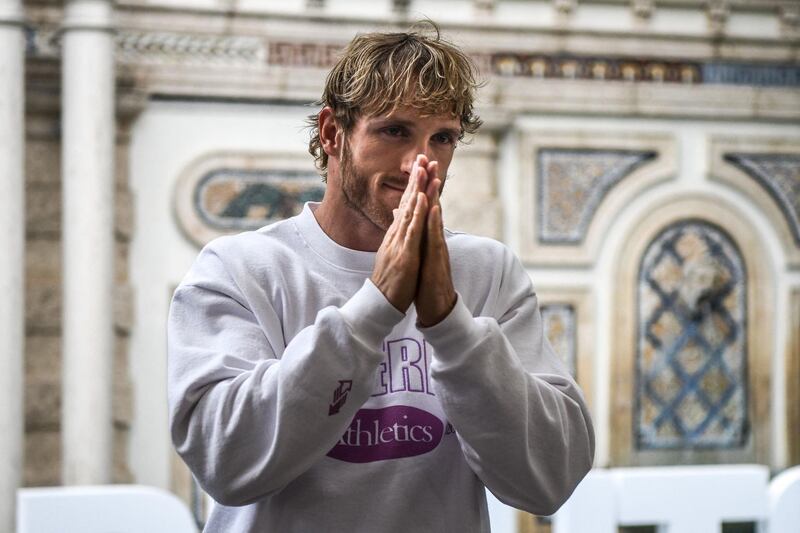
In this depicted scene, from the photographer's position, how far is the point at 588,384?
230 inches

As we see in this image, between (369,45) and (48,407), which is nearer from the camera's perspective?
(369,45)

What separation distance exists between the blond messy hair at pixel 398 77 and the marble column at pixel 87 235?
13.0 feet

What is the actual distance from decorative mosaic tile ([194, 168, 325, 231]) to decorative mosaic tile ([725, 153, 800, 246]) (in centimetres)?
215

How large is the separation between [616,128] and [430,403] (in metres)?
A: 4.80

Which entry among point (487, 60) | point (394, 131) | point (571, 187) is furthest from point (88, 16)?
point (394, 131)

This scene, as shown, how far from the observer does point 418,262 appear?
47.8 inches

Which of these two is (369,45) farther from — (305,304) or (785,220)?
(785,220)

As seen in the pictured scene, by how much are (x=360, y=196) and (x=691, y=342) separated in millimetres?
4868

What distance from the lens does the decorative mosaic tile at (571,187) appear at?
19.2ft

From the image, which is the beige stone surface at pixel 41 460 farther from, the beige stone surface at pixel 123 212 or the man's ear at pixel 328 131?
the man's ear at pixel 328 131

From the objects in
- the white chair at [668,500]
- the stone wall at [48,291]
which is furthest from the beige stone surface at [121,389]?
the white chair at [668,500]

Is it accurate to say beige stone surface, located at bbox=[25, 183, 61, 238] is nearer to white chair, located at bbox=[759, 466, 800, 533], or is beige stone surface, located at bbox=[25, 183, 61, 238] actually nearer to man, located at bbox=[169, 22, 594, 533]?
white chair, located at bbox=[759, 466, 800, 533]

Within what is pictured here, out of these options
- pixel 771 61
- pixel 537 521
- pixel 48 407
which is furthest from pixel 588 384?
pixel 48 407

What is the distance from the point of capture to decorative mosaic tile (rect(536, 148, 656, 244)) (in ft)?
19.2
